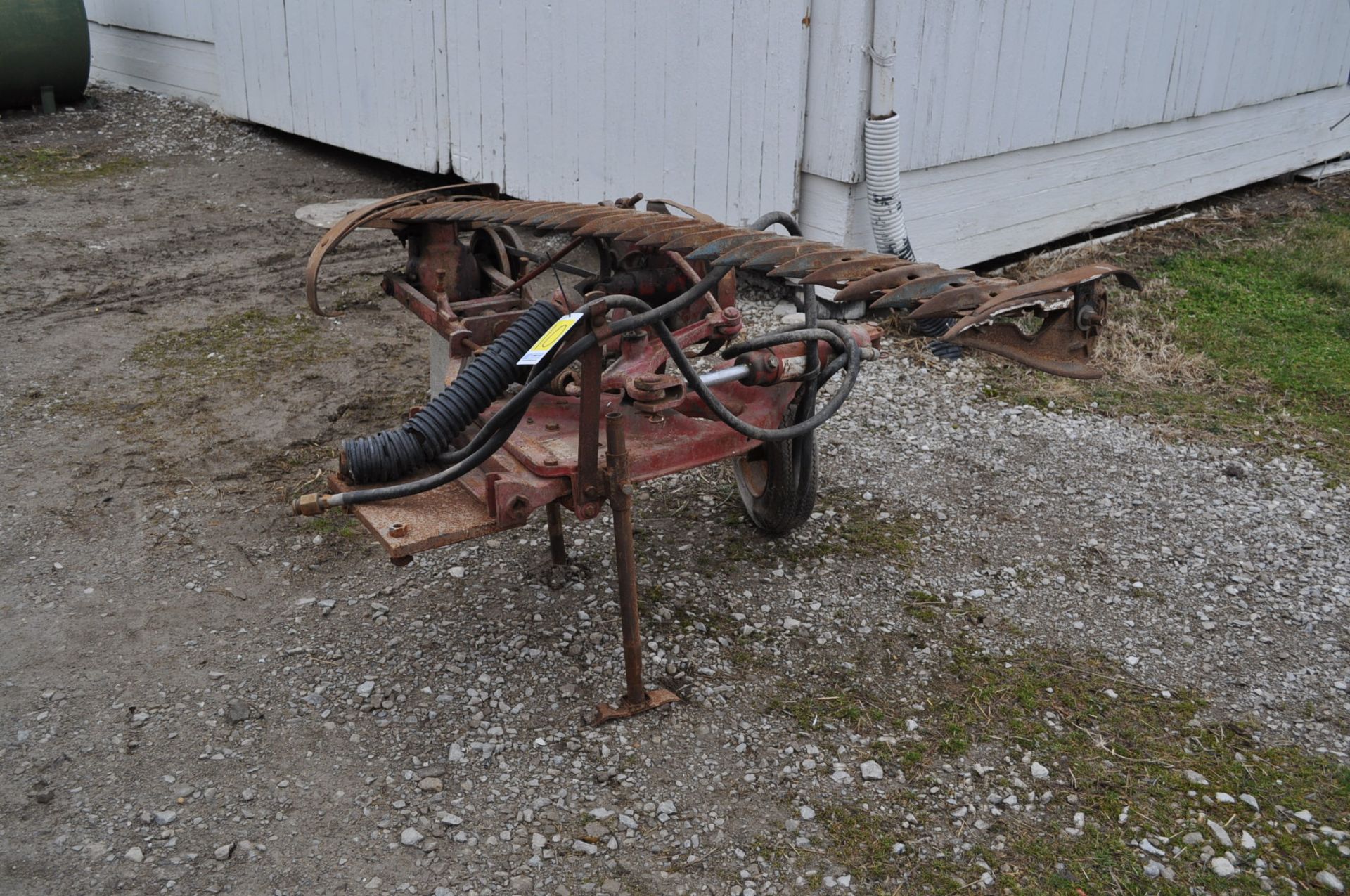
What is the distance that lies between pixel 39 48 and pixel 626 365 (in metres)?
9.08

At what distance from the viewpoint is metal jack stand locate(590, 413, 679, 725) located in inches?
110

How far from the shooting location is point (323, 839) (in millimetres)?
2576

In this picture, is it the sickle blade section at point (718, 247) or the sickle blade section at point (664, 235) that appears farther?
the sickle blade section at point (664, 235)

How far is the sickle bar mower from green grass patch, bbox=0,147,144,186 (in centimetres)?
583

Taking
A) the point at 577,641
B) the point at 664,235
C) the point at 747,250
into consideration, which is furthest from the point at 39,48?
the point at 747,250

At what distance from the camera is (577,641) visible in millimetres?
3295

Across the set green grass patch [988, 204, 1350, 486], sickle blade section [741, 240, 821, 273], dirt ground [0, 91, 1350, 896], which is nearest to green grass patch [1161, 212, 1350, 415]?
green grass patch [988, 204, 1350, 486]

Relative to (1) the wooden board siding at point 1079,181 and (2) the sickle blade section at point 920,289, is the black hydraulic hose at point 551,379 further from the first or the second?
(1) the wooden board siding at point 1079,181

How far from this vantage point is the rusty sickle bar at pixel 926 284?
2.26m

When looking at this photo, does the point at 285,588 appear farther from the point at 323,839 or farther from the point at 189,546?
the point at 323,839

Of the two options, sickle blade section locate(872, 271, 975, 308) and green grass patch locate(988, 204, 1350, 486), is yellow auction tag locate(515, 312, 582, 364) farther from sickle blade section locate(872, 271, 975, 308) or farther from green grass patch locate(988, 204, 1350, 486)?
green grass patch locate(988, 204, 1350, 486)

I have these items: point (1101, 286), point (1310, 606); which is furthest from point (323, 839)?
point (1310, 606)

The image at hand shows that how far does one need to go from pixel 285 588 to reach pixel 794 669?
5.30 feet

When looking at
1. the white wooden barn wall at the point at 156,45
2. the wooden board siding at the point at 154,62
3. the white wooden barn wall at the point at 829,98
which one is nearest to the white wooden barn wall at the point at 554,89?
the white wooden barn wall at the point at 829,98
